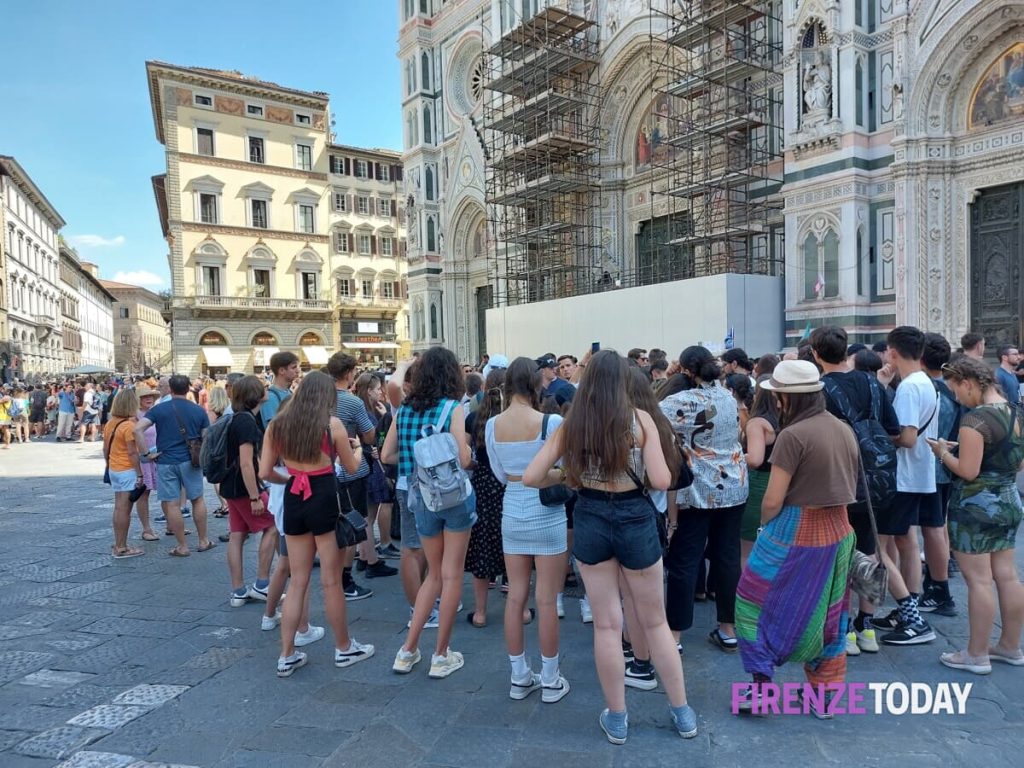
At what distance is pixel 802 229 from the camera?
15266 mm

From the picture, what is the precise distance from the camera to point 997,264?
13367mm

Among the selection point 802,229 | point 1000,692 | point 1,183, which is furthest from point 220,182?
point 1000,692

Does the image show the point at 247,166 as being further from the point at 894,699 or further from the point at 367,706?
the point at 894,699

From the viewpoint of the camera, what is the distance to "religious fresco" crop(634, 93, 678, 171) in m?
19.3

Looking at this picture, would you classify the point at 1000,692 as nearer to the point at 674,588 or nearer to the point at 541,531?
the point at 674,588

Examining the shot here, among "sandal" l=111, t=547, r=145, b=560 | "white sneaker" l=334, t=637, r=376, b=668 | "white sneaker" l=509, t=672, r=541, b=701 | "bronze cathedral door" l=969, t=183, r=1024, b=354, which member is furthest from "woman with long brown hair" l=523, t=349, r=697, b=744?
"bronze cathedral door" l=969, t=183, r=1024, b=354

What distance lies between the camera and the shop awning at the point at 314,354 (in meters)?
39.5

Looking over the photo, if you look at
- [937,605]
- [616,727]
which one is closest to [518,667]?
[616,727]

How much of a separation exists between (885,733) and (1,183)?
168 feet

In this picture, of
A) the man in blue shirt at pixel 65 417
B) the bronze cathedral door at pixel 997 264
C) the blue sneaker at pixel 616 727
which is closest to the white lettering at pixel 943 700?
the blue sneaker at pixel 616 727

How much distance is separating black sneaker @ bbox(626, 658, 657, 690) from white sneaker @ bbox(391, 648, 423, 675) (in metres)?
1.24

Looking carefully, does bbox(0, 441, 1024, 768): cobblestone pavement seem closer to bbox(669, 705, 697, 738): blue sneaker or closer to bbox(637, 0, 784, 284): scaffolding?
bbox(669, 705, 697, 738): blue sneaker

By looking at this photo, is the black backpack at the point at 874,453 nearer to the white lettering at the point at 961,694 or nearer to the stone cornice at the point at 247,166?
the white lettering at the point at 961,694

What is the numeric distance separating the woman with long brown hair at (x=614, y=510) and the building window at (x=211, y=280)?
39.2m
